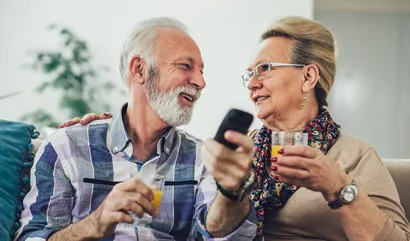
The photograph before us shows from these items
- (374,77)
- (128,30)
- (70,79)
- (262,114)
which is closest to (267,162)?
(262,114)

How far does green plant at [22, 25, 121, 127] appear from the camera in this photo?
15.1 ft

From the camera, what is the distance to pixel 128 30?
501 centimetres

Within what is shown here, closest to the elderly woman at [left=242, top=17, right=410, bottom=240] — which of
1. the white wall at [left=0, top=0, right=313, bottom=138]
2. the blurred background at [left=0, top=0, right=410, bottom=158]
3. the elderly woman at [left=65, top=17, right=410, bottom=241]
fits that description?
the elderly woman at [left=65, top=17, right=410, bottom=241]

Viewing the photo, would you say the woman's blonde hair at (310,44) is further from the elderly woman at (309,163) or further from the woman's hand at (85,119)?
the woman's hand at (85,119)

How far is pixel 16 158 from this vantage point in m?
1.73

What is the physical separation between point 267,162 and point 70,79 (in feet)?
10.2

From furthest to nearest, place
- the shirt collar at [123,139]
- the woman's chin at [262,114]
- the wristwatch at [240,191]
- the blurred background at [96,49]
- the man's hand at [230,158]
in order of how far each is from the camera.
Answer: the blurred background at [96,49]
the woman's chin at [262,114]
the shirt collar at [123,139]
the wristwatch at [240,191]
the man's hand at [230,158]

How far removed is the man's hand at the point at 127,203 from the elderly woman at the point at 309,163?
13.7 inches

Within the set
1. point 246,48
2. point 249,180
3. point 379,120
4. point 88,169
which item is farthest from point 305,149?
point 379,120

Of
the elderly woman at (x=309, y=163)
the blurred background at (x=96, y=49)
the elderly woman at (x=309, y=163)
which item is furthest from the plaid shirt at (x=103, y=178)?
the blurred background at (x=96, y=49)

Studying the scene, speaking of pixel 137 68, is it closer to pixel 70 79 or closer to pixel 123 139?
pixel 123 139

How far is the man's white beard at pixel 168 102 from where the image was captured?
68.1 inches

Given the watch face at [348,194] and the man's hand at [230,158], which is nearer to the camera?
the man's hand at [230,158]

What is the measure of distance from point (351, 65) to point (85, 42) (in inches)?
116
